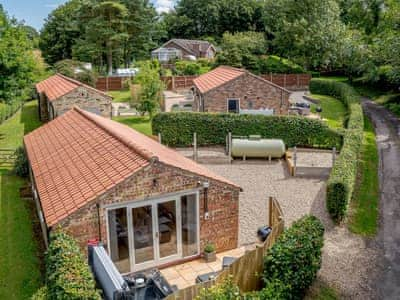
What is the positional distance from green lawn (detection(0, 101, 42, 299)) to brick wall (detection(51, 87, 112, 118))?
9.52 metres

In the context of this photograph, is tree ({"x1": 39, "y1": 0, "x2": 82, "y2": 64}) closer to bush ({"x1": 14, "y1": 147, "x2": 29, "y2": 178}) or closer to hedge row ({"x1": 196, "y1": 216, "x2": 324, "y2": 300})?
bush ({"x1": 14, "y1": 147, "x2": 29, "y2": 178})

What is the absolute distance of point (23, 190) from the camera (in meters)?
19.1

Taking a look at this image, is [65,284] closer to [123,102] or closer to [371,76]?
[123,102]

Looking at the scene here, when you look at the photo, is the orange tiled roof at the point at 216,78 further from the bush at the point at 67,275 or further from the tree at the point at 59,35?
the tree at the point at 59,35

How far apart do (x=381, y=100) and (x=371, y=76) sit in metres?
2.97

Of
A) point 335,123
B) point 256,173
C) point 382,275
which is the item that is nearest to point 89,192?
point 382,275

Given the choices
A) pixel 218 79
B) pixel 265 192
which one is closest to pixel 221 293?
pixel 265 192

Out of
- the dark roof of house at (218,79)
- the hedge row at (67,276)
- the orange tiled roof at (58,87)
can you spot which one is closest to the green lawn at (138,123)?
the orange tiled roof at (58,87)

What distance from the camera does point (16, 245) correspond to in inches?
557

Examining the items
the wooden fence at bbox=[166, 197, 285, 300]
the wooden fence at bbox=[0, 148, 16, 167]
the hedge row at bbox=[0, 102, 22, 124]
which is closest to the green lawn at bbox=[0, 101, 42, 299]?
the wooden fence at bbox=[0, 148, 16, 167]

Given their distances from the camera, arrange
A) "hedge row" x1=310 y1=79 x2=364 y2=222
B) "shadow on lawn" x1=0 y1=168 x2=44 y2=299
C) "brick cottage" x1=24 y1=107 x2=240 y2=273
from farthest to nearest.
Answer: "hedge row" x1=310 y1=79 x2=364 y2=222, "shadow on lawn" x1=0 y1=168 x2=44 y2=299, "brick cottage" x1=24 y1=107 x2=240 y2=273

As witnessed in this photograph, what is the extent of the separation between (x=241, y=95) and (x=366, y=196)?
14.4 m

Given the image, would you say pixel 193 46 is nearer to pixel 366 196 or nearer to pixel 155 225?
pixel 366 196

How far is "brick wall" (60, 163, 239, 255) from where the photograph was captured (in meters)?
11.0
